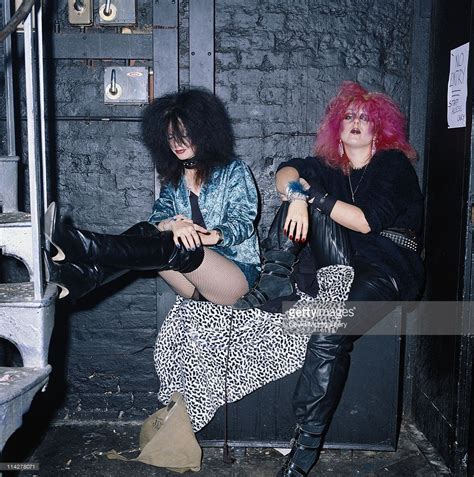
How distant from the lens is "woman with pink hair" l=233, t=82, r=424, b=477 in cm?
275

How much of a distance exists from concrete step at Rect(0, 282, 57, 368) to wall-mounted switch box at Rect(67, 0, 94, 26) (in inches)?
75.8

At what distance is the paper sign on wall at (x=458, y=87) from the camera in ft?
9.07

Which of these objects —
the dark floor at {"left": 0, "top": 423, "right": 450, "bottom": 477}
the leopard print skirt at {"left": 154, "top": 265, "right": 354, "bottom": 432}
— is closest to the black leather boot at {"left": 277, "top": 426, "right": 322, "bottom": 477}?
the dark floor at {"left": 0, "top": 423, "right": 450, "bottom": 477}

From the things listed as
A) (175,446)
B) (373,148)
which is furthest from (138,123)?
(175,446)

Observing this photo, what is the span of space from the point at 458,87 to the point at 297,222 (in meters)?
1.01

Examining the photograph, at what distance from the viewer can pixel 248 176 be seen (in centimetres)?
327

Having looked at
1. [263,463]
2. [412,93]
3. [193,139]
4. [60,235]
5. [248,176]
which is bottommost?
[263,463]

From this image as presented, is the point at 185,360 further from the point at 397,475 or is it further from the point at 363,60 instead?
the point at 363,60

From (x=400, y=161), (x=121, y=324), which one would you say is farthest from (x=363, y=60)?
(x=121, y=324)

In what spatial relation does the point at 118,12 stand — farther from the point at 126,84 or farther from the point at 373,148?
the point at 373,148

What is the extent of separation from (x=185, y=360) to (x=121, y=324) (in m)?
0.66

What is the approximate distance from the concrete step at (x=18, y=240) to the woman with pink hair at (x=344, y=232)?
1.21 meters

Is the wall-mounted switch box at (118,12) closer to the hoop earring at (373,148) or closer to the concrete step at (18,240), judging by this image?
the hoop earring at (373,148)

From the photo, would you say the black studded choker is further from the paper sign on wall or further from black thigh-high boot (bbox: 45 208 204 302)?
the paper sign on wall
